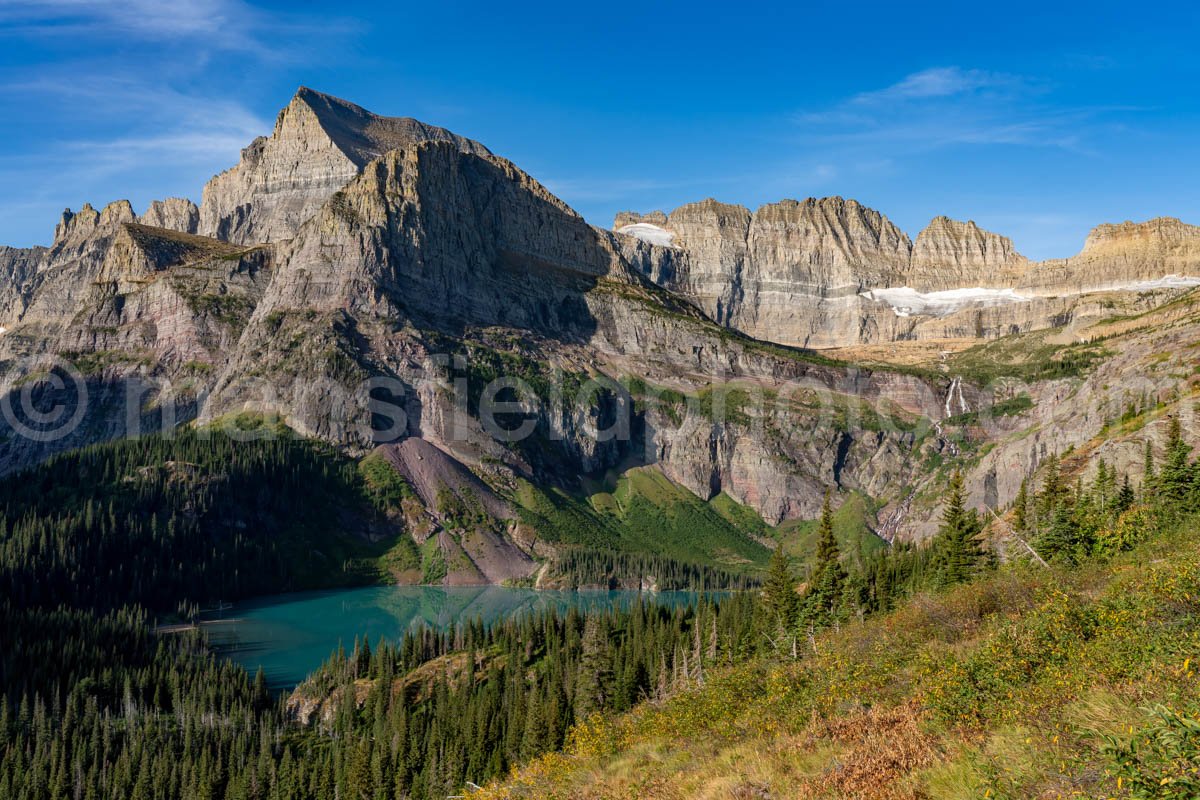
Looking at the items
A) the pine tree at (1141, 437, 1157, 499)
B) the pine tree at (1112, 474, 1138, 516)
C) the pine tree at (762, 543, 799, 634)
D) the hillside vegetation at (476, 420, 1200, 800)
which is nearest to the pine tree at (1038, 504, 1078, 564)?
the pine tree at (1112, 474, 1138, 516)

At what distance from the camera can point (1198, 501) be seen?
69062 millimetres

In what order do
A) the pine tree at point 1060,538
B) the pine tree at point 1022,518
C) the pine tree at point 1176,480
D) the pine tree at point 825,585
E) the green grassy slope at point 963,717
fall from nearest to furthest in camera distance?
the green grassy slope at point 963,717
the pine tree at point 1060,538
the pine tree at point 1176,480
the pine tree at point 825,585
the pine tree at point 1022,518

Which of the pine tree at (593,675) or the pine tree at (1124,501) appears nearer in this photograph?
the pine tree at (1124,501)

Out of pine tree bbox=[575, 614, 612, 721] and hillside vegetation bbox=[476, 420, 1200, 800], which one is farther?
pine tree bbox=[575, 614, 612, 721]

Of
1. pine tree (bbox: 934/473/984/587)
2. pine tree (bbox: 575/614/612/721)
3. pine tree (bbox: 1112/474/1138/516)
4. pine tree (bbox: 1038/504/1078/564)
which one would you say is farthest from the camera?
pine tree (bbox: 575/614/612/721)

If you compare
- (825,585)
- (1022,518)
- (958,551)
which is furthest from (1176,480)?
(825,585)

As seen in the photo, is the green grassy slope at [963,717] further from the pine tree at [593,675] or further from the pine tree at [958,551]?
the pine tree at [593,675]

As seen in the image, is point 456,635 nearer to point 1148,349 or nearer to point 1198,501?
point 1198,501

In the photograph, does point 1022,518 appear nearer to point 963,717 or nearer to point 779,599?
point 779,599

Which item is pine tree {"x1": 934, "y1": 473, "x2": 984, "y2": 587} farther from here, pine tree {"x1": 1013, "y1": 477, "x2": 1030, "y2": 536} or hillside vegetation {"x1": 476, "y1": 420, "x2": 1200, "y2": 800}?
hillside vegetation {"x1": 476, "y1": 420, "x2": 1200, "y2": 800}

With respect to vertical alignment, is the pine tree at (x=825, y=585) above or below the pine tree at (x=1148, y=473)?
below

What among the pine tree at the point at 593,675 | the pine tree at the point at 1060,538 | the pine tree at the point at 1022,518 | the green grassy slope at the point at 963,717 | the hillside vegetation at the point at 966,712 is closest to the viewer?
the green grassy slope at the point at 963,717

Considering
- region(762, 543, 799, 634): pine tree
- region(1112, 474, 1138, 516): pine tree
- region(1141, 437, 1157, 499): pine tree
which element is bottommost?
region(762, 543, 799, 634): pine tree

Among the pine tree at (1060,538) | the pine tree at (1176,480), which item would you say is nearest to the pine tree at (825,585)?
the pine tree at (1060,538)
